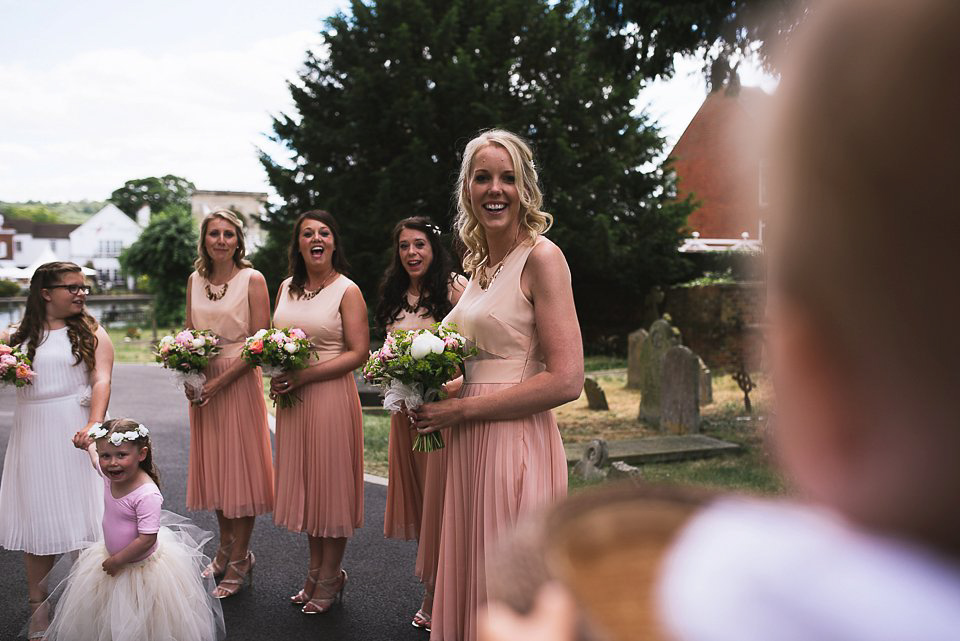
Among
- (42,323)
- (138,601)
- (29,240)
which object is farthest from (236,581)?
(29,240)

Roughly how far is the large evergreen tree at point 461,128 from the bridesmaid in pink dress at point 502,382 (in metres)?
15.8

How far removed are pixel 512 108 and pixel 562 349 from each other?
1850cm

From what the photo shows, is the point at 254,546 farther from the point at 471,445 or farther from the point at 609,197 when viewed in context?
the point at 609,197

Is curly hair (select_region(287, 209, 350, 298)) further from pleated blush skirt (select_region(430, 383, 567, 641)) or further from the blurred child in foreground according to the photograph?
the blurred child in foreground

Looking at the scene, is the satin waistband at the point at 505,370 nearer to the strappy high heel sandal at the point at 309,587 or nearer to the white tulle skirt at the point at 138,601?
the white tulle skirt at the point at 138,601

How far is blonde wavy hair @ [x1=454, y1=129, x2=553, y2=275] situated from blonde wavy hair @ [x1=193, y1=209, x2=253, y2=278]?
103 inches

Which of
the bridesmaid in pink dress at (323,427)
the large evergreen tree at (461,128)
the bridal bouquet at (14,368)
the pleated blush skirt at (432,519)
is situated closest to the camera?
the pleated blush skirt at (432,519)

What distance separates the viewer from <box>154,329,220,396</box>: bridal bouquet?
225 inches

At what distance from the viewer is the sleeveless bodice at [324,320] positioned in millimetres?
5516

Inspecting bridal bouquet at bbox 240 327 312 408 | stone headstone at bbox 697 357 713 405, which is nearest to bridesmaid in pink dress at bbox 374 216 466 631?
bridal bouquet at bbox 240 327 312 408

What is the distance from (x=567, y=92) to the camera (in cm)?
2084

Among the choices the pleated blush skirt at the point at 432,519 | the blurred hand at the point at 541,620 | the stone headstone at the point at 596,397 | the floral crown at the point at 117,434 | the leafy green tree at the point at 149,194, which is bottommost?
the stone headstone at the point at 596,397

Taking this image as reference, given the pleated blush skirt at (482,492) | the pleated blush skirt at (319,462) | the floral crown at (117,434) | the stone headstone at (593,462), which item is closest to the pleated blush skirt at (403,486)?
the pleated blush skirt at (319,462)

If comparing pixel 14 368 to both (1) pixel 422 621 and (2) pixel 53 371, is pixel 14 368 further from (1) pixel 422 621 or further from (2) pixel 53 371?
(1) pixel 422 621
